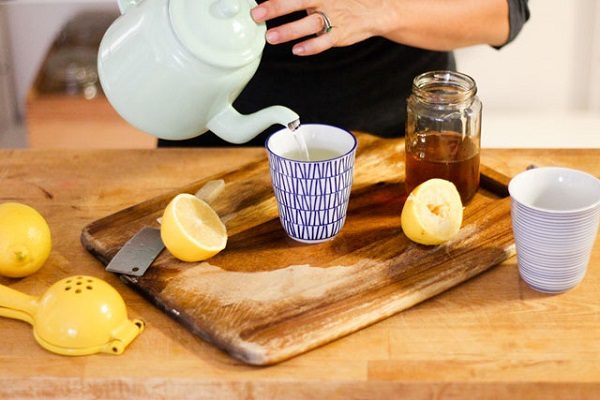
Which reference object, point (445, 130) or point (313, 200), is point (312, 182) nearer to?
point (313, 200)

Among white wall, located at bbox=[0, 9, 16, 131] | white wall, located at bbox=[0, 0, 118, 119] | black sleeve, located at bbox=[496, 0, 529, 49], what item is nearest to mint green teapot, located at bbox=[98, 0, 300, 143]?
black sleeve, located at bbox=[496, 0, 529, 49]

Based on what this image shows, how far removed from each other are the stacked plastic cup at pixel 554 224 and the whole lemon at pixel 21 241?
570 millimetres

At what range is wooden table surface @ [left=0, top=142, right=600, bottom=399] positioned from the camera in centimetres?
98

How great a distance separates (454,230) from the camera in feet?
3.85

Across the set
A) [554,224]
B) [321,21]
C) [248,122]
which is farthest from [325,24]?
[554,224]

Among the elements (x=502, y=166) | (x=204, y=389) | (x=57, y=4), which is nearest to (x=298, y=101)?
(x=502, y=166)

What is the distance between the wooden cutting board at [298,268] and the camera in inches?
40.9

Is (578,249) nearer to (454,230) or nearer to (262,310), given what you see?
(454,230)

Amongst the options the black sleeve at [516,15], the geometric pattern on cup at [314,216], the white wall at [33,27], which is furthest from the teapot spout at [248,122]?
the white wall at [33,27]

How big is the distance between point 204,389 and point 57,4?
174 cm

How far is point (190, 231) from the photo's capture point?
1.16 metres

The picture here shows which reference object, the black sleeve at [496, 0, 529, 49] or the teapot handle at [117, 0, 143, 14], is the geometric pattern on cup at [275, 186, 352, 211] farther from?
the black sleeve at [496, 0, 529, 49]

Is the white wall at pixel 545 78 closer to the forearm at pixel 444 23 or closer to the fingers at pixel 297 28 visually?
the forearm at pixel 444 23

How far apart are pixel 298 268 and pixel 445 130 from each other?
297mm
